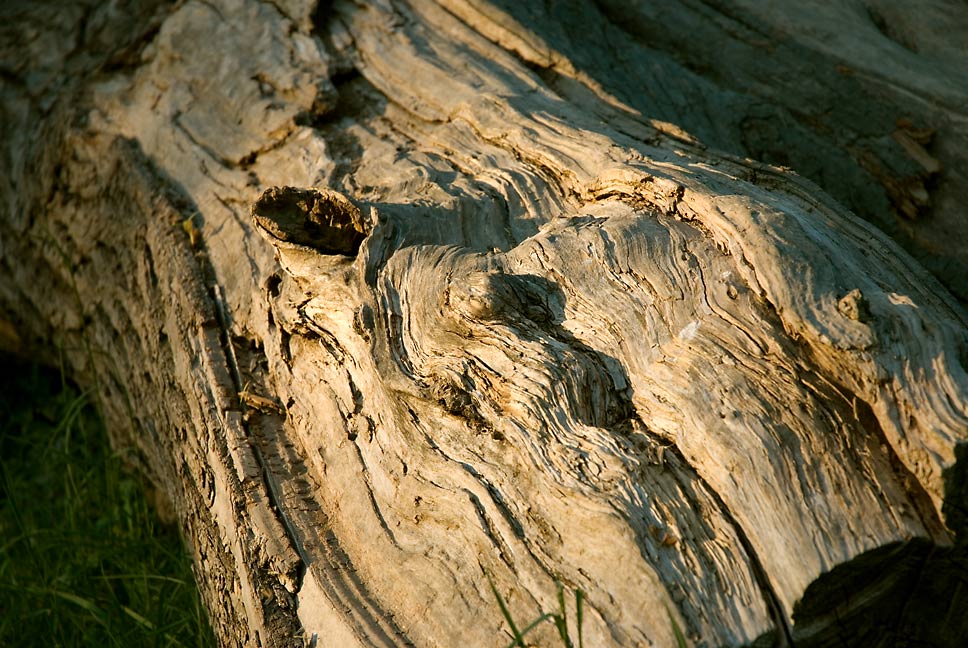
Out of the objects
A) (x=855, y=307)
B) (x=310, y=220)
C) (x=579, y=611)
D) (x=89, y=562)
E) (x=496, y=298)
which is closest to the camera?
(x=579, y=611)

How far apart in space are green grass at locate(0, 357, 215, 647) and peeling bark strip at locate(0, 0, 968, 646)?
21cm

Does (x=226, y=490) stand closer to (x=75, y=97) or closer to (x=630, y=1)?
(x=75, y=97)

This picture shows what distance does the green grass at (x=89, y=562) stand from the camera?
8.27ft

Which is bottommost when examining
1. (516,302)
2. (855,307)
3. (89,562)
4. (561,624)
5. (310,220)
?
(89,562)

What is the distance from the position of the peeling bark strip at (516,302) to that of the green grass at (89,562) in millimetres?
214

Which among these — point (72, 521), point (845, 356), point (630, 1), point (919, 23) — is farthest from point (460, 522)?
point (919, 23)

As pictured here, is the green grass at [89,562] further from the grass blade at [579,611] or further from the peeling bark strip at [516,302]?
the grass blade at [579,611]

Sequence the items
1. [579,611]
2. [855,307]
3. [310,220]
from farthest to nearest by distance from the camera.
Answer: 1. [310,220]
2. [855,307]
3. [579,611]

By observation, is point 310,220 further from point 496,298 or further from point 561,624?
point 561,624

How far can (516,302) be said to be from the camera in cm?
190

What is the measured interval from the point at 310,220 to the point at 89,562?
1.50m

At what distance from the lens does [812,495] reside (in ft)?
4.99

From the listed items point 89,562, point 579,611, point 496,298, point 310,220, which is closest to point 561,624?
point 579,611

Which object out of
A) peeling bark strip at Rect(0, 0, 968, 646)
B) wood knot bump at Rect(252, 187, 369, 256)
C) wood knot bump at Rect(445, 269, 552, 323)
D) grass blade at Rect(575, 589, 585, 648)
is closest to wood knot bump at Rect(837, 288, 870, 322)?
peeling bark strip at Rect(0, 0, 968, 646)
